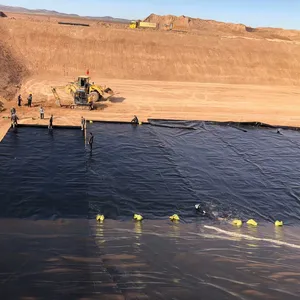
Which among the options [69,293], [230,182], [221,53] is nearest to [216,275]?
[69,293]

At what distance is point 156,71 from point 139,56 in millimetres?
2956

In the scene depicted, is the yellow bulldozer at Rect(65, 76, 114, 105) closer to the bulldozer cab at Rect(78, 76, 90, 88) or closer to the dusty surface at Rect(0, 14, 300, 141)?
the bulldozer cab at Rect(78, 76, 90, 88)

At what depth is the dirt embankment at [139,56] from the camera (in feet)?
107

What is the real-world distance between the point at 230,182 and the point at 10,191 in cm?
759

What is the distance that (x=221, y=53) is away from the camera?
3769 cm

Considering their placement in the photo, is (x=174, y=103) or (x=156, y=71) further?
(x=156, y=71)

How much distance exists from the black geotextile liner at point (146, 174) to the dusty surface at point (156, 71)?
4842 millimetres

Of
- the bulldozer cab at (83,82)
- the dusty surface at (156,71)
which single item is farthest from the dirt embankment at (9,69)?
the bulldozer cab at (83,82)

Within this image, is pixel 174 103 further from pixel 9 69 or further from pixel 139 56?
pixel 9 69

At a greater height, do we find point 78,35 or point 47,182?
point 78,35

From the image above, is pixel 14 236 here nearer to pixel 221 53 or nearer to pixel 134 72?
pixel 134 72

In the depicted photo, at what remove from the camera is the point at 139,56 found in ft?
116

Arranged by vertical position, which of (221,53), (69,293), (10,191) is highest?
(221,53)

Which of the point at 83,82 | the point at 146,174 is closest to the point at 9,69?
the point at 83,82
